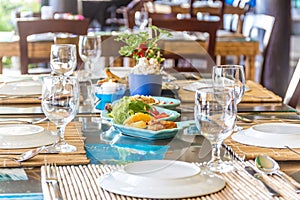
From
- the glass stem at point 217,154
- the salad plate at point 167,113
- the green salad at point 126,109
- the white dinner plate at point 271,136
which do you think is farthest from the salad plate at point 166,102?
the glass stem at point 217,154

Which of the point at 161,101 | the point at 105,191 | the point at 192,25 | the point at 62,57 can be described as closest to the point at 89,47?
the point at 62,57

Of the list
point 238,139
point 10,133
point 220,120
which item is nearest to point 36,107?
point 10,133

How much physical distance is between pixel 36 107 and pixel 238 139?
79 centimetres

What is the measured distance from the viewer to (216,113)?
134 cm

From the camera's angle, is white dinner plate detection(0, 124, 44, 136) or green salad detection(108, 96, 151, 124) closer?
white dinner plate detection(0, 124, 44, 136)

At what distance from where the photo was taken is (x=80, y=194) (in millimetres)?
1182

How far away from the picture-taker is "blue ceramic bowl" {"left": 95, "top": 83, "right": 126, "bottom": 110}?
213cm

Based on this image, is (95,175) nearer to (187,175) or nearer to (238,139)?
(187,175)

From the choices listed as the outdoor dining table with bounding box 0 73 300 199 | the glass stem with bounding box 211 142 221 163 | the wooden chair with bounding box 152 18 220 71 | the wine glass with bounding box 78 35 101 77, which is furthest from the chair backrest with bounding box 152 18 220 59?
the glass stem with bounding box 211 142 221 163

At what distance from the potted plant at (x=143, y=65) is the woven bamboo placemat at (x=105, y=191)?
845 mm

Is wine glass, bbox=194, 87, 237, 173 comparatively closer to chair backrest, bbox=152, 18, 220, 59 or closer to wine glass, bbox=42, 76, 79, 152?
wine glass, bbox=42, 76, 79, 152

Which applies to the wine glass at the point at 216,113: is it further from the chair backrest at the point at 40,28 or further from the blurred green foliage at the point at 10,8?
the blurred green foliage at the point at 10,8

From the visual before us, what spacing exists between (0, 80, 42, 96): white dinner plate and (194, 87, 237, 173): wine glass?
3.70 ft

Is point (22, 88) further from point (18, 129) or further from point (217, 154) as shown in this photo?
point (217, 154)
